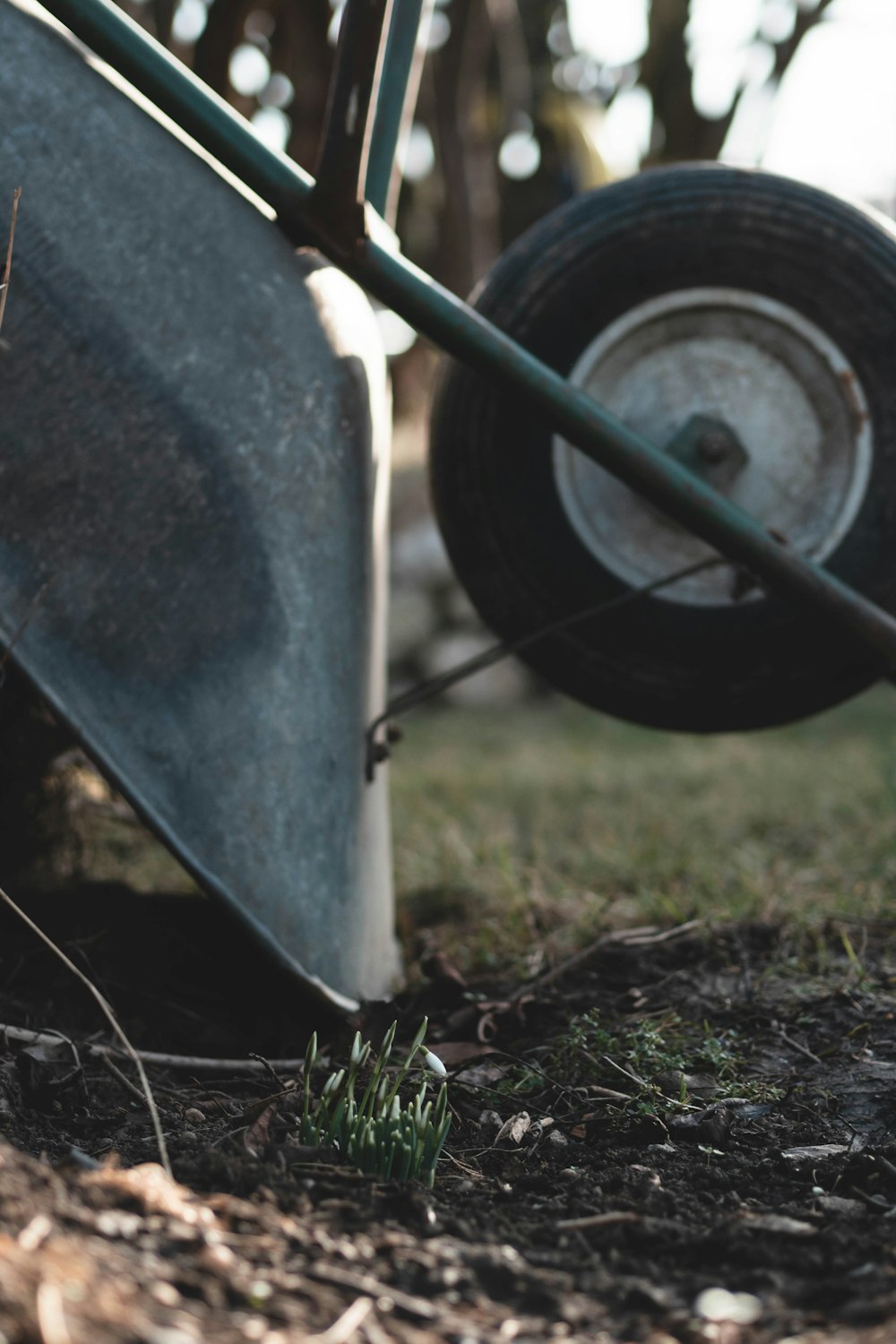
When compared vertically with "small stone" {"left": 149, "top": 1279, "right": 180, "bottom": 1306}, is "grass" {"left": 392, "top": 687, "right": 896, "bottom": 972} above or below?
below

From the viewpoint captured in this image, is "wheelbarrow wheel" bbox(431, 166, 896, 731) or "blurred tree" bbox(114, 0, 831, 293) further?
"blurred tree" bbox(114, 0, 831, 293)

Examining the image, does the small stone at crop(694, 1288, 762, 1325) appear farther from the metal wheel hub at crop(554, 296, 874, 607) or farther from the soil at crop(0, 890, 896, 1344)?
the metal wheel hub at crop(554, 296, 874, 607)

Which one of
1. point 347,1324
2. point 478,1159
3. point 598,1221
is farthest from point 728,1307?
point 478,1159

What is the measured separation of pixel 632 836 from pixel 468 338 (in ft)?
5.12

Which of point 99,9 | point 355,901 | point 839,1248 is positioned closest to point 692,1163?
point 839,1248

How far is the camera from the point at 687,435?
2.05 meters

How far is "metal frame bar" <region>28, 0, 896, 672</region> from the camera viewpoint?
165cm

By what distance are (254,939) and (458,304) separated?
35.4 inches

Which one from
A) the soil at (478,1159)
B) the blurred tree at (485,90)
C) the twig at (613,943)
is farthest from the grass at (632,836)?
the blurred tree at (485,90)

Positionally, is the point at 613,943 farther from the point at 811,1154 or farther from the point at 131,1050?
the point at 131,1050

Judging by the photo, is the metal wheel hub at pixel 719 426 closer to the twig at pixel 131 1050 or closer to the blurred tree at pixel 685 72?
the twig at pixel 131 1050

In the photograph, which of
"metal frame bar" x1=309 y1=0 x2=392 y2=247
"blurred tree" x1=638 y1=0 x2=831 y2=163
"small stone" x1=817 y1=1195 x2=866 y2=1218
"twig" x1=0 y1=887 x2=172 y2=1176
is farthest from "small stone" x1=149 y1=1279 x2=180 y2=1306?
"blurred tree" x1=638 y1=0 x2=831 y2=163

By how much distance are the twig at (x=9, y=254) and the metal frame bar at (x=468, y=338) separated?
27 cm

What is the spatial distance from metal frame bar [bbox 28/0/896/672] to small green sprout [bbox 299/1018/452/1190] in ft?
2.87
